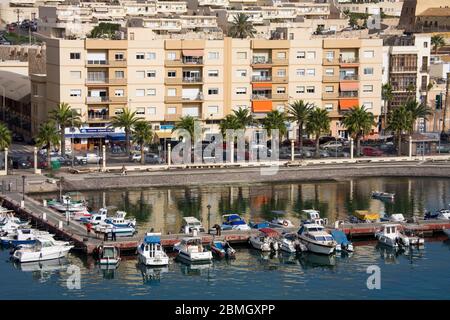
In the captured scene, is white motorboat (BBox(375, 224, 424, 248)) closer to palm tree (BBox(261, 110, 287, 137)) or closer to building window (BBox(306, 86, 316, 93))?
palm tree (BBox(261, 110, 287, 137))

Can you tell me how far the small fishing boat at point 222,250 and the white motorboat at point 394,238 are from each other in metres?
7.93

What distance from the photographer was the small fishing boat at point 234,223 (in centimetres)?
5528

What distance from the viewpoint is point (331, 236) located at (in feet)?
170

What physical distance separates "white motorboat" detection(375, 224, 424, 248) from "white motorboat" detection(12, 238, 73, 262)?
1558 centimetres

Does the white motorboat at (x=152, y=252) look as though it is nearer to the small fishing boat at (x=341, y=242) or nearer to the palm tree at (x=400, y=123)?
the small fishing boat at (x=341, y=242)

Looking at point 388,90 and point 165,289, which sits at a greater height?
point 388,90

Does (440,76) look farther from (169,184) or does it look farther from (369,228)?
(369,228)

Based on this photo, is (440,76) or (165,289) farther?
(440,76)

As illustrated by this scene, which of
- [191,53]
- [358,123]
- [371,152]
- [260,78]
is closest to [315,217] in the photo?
[358,123]

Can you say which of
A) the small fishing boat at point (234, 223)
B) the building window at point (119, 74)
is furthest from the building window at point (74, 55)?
the small fishing boat at point (234, 223)

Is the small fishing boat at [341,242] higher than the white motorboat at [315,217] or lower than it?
lower

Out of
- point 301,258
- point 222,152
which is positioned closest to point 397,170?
point 222,152

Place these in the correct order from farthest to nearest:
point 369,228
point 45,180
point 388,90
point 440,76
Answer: point 440,76, point 388,90, point 45,180, point 369,228

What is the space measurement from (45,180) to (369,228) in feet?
74.3
